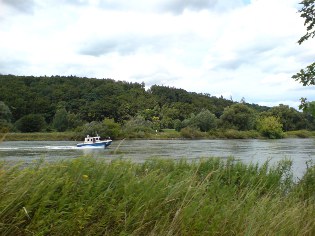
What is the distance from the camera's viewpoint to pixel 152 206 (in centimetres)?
437

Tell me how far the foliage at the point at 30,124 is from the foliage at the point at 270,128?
58.4 meters

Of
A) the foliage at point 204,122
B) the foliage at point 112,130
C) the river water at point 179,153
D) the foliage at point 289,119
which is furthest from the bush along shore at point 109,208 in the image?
the foliage at point 289,119

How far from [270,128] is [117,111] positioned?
67005 millimetres

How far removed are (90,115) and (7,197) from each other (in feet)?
424

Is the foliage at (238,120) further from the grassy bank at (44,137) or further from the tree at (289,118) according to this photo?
the grassy bank at (44,137)

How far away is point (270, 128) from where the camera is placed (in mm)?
89062

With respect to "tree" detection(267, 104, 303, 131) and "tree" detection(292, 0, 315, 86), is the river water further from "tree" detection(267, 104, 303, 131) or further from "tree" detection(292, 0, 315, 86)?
"tree" detection(267, 104, 303, 131)

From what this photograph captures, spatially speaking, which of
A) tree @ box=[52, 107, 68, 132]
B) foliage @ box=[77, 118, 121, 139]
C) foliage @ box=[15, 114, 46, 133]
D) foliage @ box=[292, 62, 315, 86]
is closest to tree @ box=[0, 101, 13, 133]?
foliage @ box=[292, 62, 315, 86]

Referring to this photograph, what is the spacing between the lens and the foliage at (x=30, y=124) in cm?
8519

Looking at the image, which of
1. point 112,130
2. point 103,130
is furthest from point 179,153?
point 112,130

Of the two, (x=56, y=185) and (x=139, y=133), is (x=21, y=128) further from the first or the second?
(x=56, y=185)

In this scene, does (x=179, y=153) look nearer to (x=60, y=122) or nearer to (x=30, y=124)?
(x=30, y=124)

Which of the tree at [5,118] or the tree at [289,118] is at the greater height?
the tree at [289,118]

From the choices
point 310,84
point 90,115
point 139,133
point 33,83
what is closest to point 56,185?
point 310,84
